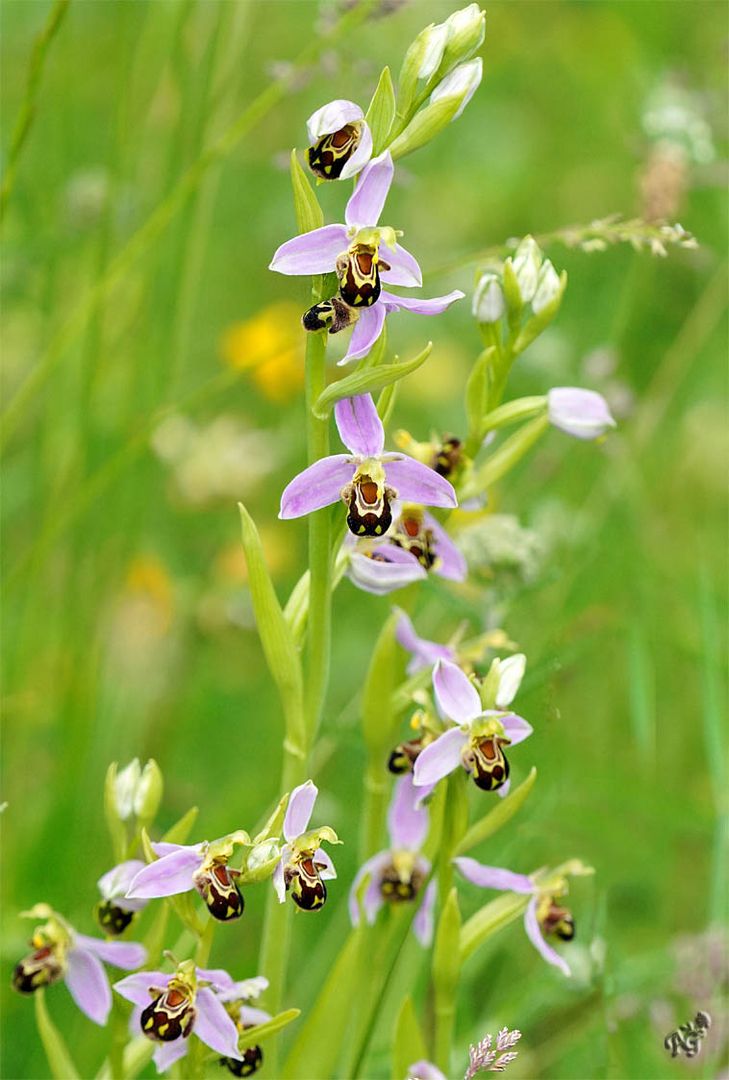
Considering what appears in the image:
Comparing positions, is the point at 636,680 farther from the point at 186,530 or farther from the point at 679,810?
the point at 186,530

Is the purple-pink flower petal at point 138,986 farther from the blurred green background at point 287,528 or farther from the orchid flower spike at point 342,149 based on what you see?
the orchid flower spike at point 342,149

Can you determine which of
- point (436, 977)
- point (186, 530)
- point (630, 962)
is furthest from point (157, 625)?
point (436, 977)

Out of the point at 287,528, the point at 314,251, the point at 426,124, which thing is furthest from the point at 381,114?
the point at 287,528

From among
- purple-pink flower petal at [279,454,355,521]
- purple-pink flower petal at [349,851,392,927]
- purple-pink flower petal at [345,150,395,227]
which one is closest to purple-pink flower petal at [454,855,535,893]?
purple-pink flower petal at [349,851,392,927]

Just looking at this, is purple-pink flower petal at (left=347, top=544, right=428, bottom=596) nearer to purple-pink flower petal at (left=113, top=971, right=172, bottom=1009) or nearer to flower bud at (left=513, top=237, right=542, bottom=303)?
flower bud at (left=513, top=237, right=542, bottom=303)

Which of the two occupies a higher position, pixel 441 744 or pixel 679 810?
pixel 441 744

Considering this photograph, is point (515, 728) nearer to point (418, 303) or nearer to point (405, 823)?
point (405, 823)
